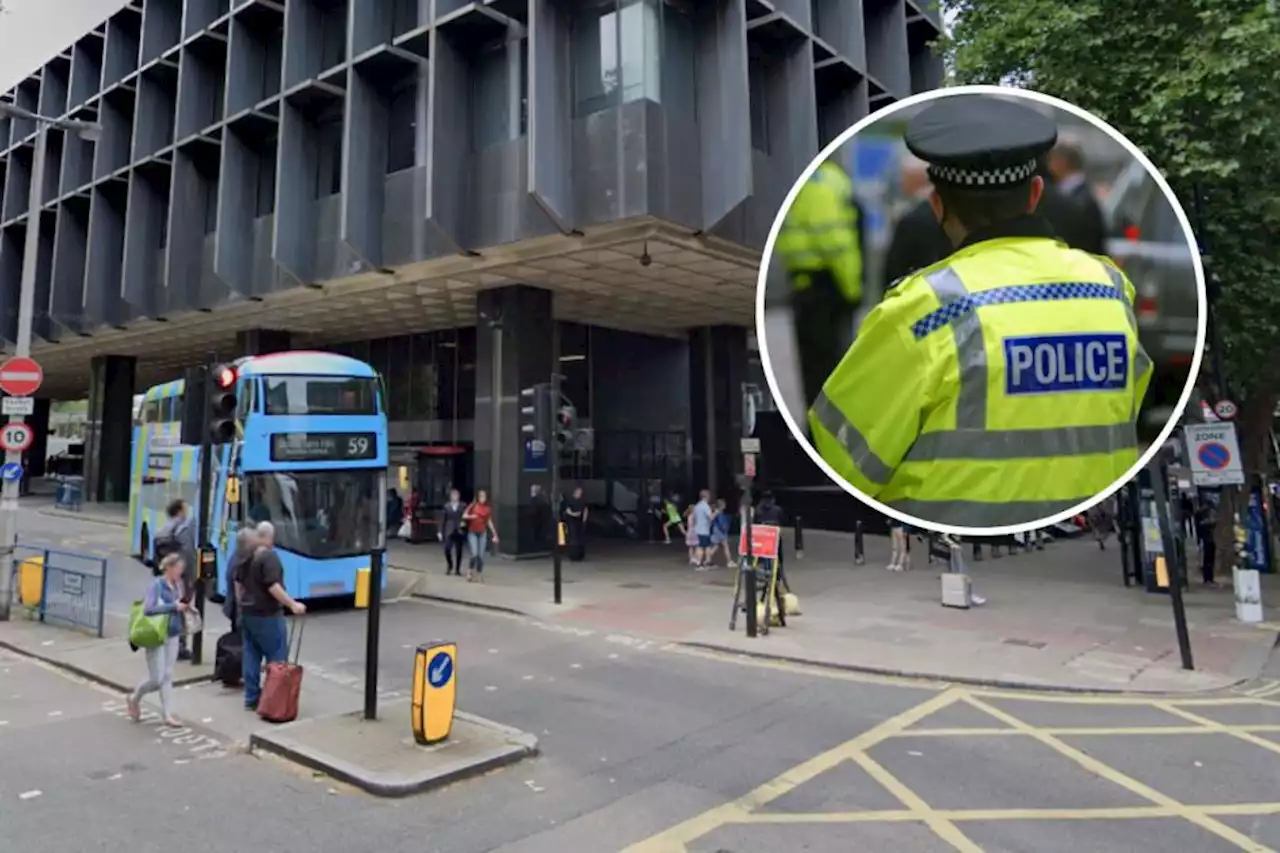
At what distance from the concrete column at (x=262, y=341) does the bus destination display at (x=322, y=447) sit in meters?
A: 15.0

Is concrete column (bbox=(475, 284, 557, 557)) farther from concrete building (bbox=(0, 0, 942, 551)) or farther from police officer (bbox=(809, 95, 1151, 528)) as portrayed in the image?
police officer (bbox=(809, 95, 1151, 528))

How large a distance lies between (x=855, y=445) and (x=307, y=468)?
12.6 metres

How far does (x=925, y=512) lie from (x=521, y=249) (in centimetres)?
1649

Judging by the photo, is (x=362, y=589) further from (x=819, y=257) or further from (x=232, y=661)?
(x=819, y=257)

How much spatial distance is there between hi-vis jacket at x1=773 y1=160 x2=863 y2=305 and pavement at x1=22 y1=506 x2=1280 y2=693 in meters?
8.69

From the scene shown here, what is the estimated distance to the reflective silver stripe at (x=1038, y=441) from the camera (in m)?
1.33

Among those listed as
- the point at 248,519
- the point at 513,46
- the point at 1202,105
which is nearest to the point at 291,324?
the point at 513,46

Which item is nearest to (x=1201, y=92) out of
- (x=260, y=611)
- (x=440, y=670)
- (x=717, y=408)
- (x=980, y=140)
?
(x=440, y=670)

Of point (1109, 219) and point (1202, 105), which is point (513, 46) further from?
point (1109, 219)

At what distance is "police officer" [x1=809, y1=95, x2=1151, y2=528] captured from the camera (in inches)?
52.6

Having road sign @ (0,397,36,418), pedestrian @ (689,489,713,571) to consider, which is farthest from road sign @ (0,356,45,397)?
pedestrian @ (689,489,713,571)

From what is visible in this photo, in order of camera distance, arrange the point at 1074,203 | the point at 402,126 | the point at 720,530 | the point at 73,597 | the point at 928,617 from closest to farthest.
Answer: the point at 1074,203 → the point at 73,597 → the point at 928,617 → the point at 720,530 → the point at 402,126

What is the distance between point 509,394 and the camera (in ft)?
63.4

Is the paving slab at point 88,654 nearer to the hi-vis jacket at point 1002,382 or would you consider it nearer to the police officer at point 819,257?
the police officer at point 819,257
